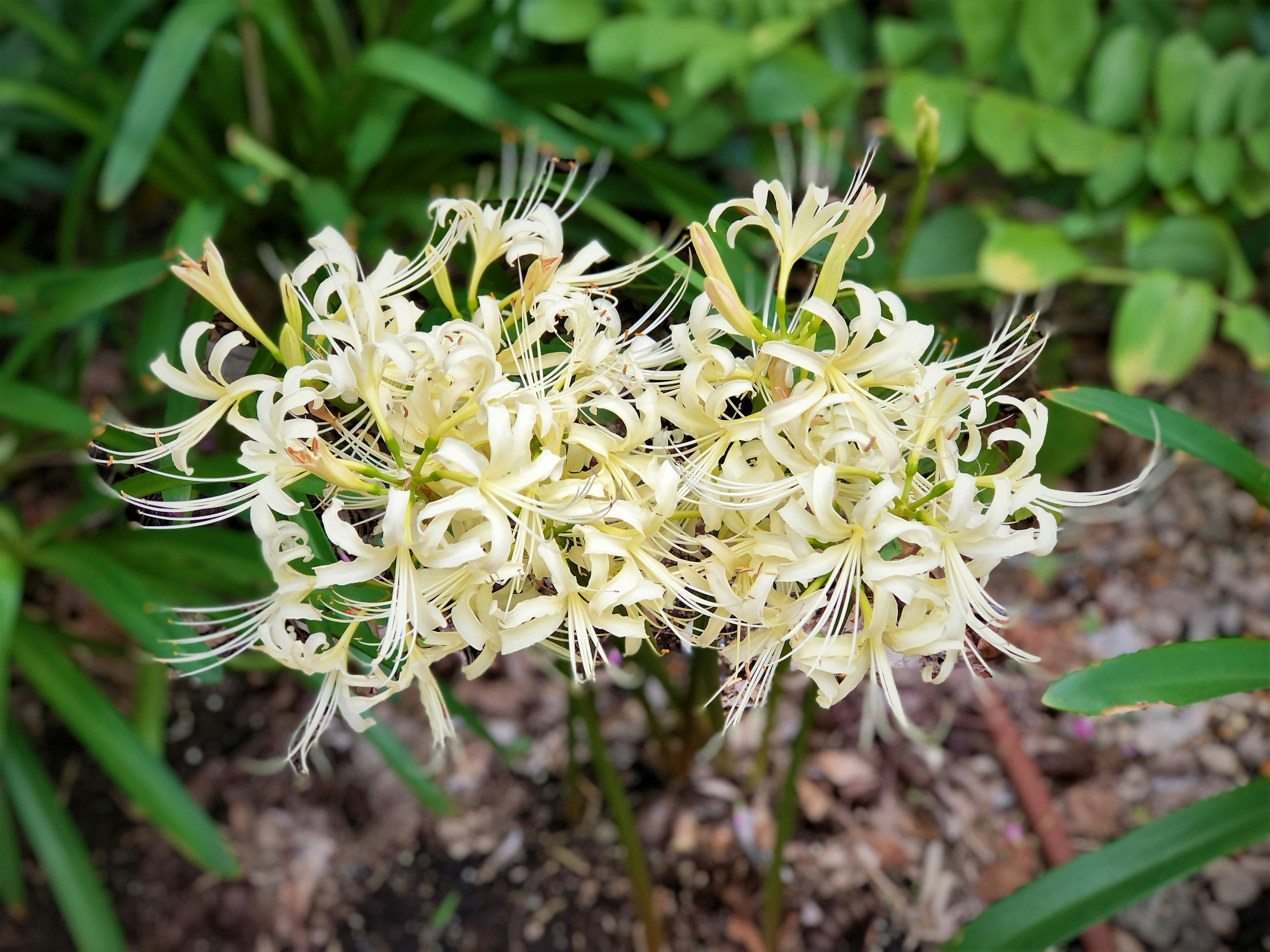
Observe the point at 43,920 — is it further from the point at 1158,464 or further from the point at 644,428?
the point at 1158,464

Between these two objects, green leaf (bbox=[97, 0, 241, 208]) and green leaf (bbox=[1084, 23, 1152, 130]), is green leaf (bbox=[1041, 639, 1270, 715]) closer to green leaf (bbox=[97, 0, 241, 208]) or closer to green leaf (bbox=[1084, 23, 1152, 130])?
green leaf (bbox=[1084, 23, 1152, 130])

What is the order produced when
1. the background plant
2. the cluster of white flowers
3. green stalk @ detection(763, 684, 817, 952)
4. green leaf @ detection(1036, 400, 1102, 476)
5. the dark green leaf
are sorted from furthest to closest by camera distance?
green leaf @ detection(1036, 400, 1102, 476)
the dark green leaf
the background plant
green stalk @ detection(763, 684, 817, 952)
the cluster of white flowers

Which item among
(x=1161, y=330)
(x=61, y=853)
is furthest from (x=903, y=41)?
(x=61, y=853)

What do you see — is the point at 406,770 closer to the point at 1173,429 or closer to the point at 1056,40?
the point at 1173,429

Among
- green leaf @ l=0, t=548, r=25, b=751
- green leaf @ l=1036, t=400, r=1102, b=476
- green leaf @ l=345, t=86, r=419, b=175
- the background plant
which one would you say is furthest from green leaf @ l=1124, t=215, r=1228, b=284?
green leaf @ l=0, t=548, r=25, b=751

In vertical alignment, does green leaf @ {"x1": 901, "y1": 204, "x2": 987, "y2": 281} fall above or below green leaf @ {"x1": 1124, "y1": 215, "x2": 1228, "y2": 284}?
above

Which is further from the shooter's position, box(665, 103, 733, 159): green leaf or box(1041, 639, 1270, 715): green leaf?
box(665, 103, 733, 159): green leaf

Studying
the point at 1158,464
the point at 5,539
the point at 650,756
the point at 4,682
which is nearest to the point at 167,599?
the point at 4,682

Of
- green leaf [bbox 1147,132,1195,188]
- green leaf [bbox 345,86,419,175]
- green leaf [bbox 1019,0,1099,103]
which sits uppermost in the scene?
green leaf [bbox 345,86,419,175]

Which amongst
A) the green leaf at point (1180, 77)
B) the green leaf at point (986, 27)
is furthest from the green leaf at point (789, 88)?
the green leaf at point (1180, 77)
